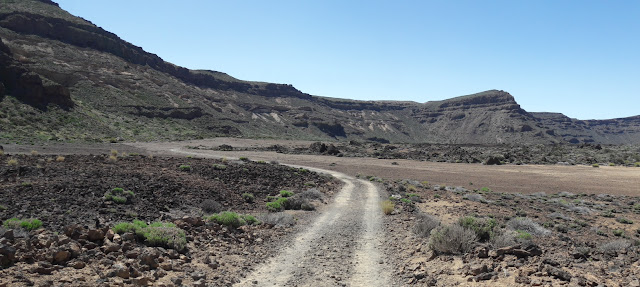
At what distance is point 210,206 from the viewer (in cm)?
1512

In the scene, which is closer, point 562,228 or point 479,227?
point 479,227

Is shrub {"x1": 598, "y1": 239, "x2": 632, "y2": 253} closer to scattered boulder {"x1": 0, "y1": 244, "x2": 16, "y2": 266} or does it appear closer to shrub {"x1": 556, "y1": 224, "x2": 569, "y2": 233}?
shrub {"x1": 556, "y1": 224, "x2": 569, "y2": 233}

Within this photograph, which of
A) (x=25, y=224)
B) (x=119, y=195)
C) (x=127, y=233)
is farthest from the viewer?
(x=119, y=195)

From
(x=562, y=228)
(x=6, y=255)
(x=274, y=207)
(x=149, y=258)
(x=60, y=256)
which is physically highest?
(x=6, y=255)

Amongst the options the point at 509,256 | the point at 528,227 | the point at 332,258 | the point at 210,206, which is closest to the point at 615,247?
the point at 509,256

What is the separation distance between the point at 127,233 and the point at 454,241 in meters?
7.58

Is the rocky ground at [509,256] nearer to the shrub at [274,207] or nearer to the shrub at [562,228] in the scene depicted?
the shrub at [562,228]

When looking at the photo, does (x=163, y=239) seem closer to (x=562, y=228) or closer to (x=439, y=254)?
(x=439, y=254)

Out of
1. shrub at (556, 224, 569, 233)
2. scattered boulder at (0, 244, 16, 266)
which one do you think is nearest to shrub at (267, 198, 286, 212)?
scattered boulder at (0, 244, 16, 266)

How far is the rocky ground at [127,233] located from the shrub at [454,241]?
4326mm

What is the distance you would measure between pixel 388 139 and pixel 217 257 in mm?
157082

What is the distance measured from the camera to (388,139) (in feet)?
532

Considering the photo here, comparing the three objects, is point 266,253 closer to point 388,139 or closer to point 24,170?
point 24,170

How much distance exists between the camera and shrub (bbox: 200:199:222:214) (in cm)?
1500
